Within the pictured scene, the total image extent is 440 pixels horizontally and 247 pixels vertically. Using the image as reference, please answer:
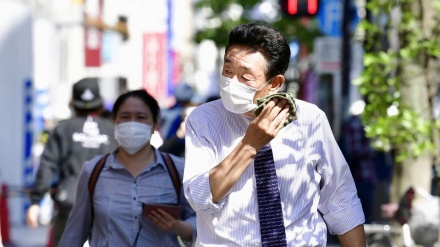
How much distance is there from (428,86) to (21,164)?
13.3m

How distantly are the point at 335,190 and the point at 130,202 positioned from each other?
163 centimetres

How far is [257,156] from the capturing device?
4.35 metres

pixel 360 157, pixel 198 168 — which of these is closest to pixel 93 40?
pixel 360 157

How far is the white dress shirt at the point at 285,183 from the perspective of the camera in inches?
169

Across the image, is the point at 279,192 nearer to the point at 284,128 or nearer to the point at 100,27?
the point at 284,128

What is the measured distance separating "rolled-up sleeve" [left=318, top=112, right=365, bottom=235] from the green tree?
385cm

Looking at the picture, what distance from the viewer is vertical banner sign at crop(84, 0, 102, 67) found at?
3619 cm

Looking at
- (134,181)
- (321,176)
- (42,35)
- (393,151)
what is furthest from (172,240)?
(42,35)

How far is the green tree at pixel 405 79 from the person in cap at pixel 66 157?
2.04 metres

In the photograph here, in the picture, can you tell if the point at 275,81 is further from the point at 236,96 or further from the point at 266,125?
the point at 266,125

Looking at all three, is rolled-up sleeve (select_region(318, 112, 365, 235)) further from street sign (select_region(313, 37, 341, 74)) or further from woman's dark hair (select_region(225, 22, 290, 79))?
street sign (select_region(313, 37, 341, 74))

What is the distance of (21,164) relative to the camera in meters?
21.0

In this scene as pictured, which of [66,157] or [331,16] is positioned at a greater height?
[331,16]

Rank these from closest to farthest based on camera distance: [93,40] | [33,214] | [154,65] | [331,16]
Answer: [33,214], [331,16], [154,65], [93,40]
